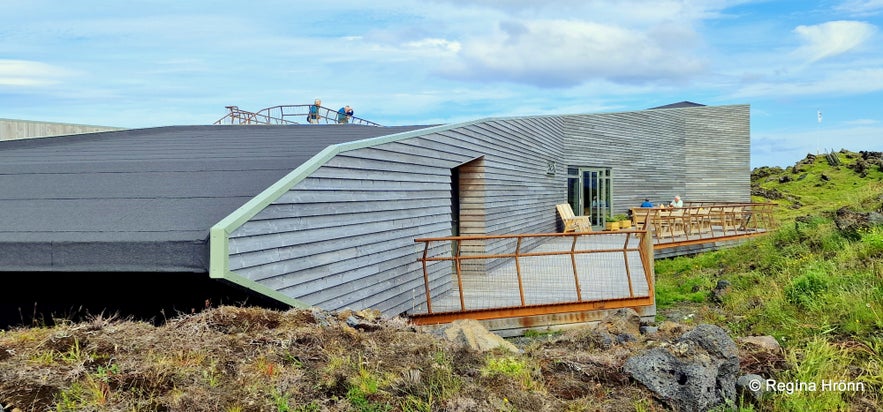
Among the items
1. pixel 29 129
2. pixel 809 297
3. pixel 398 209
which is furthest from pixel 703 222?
pixel 29 129

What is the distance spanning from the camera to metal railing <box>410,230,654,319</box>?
9.53 meters

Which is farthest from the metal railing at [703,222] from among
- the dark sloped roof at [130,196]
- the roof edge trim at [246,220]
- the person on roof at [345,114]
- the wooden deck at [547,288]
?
the roof edge trim at [246,220]

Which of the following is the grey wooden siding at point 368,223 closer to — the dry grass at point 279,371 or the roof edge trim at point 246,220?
the roof edge trim at point 246,220

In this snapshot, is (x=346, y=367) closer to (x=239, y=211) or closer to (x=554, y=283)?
(x=239, y=211)

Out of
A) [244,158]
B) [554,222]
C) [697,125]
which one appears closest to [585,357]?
[244,158]

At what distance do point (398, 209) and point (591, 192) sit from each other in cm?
1536

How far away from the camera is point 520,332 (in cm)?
959

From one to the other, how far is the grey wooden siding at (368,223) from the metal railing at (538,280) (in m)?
0.22

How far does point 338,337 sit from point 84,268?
2346 mm

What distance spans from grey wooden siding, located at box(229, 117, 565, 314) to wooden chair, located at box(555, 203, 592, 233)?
227 inches

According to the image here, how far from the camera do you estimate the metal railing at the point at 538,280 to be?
9531 millimetres

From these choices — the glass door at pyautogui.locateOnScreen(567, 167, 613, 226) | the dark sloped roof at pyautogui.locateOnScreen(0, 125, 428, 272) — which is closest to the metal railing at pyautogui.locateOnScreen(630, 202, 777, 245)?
the glass door at pyautogui.locateOnScreen(567, 167, 613, 226)

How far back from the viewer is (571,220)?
64.6 feet

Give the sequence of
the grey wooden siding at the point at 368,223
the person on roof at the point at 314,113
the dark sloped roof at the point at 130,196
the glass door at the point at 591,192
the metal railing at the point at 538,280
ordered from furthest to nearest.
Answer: the glass door at the point at 591,192, the person on roof at the point at 314,113, the metal railing at the point at 538,280, the grey wooden siding at the point at 368,223, the dark sloped roof at the point at 130,196
